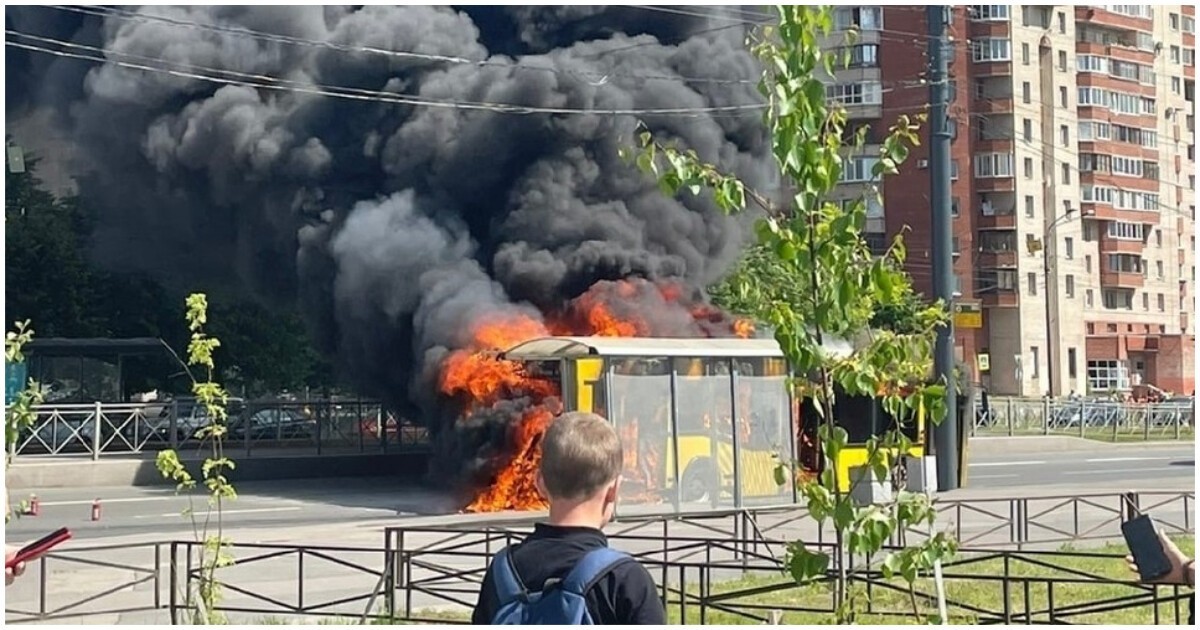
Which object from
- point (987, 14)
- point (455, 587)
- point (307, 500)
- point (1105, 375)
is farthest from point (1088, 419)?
point (455, 587)

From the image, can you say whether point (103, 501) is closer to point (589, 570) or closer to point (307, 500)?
point (307, 500)

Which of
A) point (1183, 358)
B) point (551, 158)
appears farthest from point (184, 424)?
point (1183, 358)

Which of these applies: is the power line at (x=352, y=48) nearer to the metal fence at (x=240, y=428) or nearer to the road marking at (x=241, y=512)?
the metal fence at (x=240, y=428)

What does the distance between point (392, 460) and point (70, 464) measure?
5997 mm

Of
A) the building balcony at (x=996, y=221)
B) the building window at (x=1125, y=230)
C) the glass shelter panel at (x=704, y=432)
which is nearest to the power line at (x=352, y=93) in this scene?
the glass shelter panel at (x=704, y=432)

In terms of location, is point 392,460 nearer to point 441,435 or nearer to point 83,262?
point 441,435

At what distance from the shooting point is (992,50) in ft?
209

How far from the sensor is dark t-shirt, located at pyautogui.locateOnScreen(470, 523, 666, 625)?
3320mm

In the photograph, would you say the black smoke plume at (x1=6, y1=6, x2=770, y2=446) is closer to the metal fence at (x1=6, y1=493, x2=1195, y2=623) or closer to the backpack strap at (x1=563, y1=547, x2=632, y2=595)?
the metal fence at (x1=6, y1=493, x2=1195, y2=623)

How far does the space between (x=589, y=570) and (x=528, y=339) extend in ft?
61.3

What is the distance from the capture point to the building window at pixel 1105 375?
219ft

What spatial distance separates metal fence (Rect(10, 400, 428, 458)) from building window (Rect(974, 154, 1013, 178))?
4211 centimetres

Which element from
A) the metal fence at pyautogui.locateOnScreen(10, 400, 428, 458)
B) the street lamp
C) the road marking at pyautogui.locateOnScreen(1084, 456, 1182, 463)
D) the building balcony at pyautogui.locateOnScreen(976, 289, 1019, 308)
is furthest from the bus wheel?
the building balcony at pyautogui.locateOnScreen(976, 289, 1019, 308)

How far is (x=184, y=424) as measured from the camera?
1104 inches
